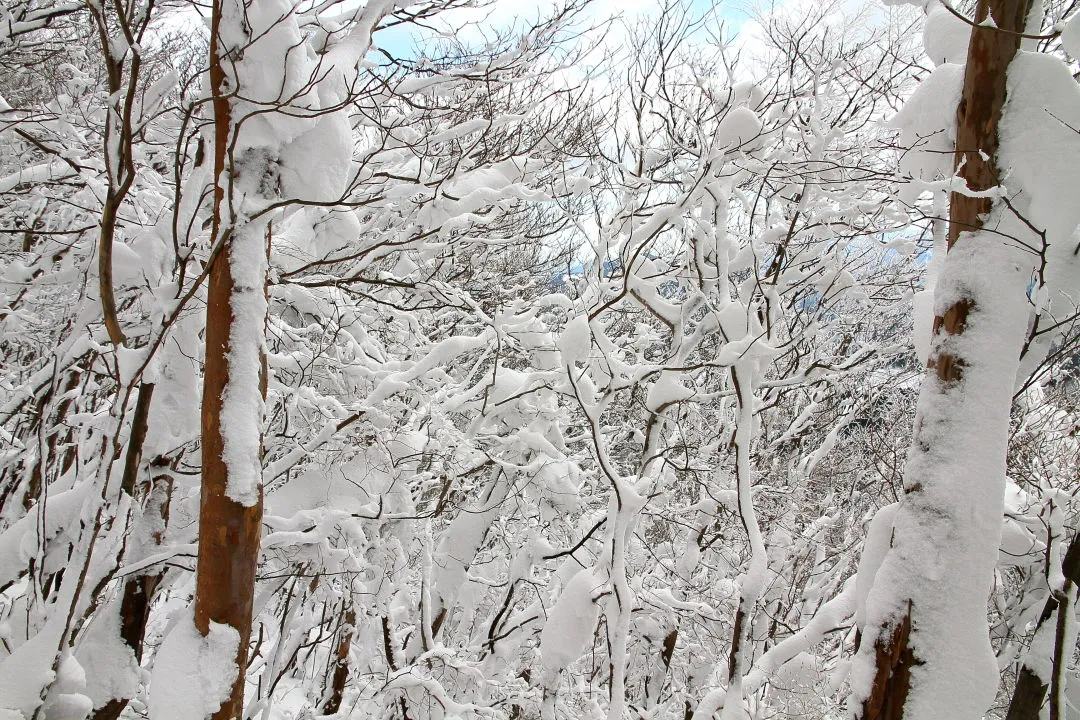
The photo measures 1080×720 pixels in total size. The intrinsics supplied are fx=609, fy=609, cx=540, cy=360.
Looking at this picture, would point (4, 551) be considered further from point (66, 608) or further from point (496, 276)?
point (496, 276)

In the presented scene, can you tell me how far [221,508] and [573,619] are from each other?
7.87 feet

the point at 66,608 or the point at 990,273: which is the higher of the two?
the point at 990,273

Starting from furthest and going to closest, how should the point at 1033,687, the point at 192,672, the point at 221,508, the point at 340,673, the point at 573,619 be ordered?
the point at 340,673
the point at 573,619
the point at 1033,687
the point at 221,508
the point at 192,672

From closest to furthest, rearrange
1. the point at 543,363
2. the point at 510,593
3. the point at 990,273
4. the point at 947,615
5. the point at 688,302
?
1. the point at 947,615
2. the point at 990,273
3. the point at 688,302
4. the point at 543,363
5. the point at 510,593

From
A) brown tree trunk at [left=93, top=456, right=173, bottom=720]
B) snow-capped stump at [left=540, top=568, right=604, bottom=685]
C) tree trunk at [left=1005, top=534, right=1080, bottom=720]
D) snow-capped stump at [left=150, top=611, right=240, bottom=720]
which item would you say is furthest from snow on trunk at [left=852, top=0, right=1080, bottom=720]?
brown tree trunk at [left=93, top=456, right=173, bottom=720]

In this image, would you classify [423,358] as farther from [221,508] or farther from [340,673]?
[340,673]

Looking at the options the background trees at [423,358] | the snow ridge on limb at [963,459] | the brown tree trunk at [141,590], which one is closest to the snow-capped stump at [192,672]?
the background trees at [423,358]

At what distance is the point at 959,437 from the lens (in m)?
2.51

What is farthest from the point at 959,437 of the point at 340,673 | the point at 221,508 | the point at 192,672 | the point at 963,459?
the point at 340,673

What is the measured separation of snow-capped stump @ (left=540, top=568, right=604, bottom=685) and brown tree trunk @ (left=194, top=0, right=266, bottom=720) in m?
2.03

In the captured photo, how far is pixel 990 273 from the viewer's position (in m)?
2.56

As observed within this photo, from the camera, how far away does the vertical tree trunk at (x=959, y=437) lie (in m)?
2.39

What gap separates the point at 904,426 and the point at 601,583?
6.79m

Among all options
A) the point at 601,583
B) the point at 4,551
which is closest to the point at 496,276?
the point at 601,583
